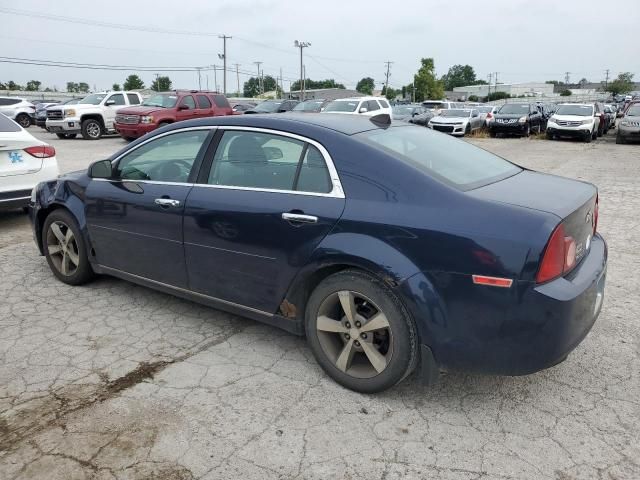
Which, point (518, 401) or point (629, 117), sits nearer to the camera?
point (518, 401)

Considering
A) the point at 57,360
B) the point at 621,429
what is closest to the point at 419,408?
the point at 621,429

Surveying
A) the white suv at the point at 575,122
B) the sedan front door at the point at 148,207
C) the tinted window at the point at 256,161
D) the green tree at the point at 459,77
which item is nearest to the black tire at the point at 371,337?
the tinted window at the point at 256,161

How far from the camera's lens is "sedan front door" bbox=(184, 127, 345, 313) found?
3043mm

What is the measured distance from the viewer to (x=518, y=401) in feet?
9.74

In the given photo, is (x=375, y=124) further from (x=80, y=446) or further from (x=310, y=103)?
(x=310, y=103)

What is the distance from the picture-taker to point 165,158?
3934 mm

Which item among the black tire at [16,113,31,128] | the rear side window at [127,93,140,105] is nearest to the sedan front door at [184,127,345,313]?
the rear side window at [127,93,140,105]

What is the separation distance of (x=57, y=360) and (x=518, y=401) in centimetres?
285

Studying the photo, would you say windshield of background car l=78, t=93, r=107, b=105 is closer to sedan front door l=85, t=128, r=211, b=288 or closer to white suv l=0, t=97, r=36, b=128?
white suv l=0, t=97, r=36, b=128

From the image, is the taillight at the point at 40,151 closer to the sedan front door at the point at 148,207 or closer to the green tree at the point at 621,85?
the sedan front door at the point at 148,207

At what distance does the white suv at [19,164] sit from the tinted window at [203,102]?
40.7 feet

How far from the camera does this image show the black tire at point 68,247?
175 inches

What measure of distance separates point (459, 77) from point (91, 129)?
505 feet

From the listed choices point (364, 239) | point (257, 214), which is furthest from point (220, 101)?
point (364, 239)
